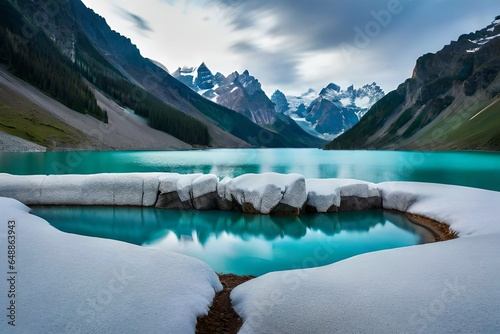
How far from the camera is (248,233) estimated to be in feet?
72.3

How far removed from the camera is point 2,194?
2758cm

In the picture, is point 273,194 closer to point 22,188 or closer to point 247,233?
point 247,233

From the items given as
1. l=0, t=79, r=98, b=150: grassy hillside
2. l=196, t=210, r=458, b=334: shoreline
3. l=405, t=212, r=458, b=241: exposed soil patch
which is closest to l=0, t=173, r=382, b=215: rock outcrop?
l=405, t=212, r=458, b=241: exposed soil patch

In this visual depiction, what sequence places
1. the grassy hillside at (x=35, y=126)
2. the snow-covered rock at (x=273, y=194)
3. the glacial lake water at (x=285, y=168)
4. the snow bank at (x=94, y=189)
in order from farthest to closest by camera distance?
the grassy hillside at (x=35, y=126), the glacial lake water at (x=285, y=168), the snow bank at (x=94, y=189), the snow-covered rock at (x=273, y=194)

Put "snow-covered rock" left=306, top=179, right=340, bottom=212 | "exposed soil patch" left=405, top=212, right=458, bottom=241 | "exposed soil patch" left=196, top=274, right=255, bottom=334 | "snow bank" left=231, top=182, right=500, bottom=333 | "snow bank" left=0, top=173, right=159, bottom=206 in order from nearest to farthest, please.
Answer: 1. "snow bank" left=231, top=182, right=500, bottom=333
2. "exposed soil patch" left=196, top=274, right=255, bottom=334
3. "exposed soil patch" left=405, top=212, right=458, bottom=241
4. "snow-covered rock" left=306, top=179, right=340, bottom=212
5. "snow bank" left=0, top=173, right=159, bottom=206

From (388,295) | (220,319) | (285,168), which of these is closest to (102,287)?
(220,319)

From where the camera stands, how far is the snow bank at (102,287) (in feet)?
21.7

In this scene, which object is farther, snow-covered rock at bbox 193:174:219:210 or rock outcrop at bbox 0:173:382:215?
snow-covered rock at bbox 193:174:219:210

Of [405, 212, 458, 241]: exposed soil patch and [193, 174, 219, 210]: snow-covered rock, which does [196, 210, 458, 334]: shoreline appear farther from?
[193, 174, 219, 210]: snow-covered rock

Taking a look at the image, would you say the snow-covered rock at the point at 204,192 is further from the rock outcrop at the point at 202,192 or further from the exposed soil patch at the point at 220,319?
the exposed soil patch at the point at 220,319

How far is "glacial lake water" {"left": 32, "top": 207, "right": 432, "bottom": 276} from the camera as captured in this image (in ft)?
55.9

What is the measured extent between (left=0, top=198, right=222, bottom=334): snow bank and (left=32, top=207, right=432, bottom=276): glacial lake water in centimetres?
597

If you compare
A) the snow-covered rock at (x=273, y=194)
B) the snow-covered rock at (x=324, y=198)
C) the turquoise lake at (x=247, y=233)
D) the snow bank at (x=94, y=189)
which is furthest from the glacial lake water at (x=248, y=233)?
the snow bank at (x=94, y=189)

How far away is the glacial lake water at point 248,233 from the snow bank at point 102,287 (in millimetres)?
5966
